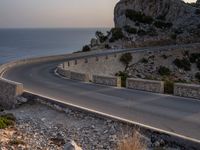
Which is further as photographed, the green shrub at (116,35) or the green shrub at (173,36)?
the green shrub at (173,36)

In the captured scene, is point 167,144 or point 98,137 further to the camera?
point 98,137

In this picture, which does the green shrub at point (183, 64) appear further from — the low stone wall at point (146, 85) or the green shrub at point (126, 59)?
the low stone wall at point (146, 85)

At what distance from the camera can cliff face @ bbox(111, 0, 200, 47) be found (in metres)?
71.3

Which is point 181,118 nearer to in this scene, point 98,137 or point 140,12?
point 98,137

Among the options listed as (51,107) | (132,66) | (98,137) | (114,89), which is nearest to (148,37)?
(132,66)

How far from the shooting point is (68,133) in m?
15.8

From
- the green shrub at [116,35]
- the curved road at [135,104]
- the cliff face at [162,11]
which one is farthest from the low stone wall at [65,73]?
the cliff face at [162,11]

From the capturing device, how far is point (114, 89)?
23.5 metres

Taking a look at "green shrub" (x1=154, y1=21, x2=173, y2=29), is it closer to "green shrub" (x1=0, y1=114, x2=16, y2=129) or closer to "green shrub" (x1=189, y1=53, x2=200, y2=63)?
"green shrub" (x1=189, y1=53, x2=200, y2=63)

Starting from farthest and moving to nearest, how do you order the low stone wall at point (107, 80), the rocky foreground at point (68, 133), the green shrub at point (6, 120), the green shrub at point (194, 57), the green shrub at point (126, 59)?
the green shrub at point (194, 57) < the green shrub at point (126, 59) < the low stone wall at point (107, 80) < the green shrub at point (6, 120) < the rocky foreground at point (68, 133)

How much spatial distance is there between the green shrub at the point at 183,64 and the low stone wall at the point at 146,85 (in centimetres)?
3353

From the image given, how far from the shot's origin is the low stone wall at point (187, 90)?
65.1 feet

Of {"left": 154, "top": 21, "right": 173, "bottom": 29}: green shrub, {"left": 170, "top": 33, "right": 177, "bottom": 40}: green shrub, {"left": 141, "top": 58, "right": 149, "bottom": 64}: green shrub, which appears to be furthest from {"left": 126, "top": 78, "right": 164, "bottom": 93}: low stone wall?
{"left": 154, "top": 21, "right": 173, "bottom": 29}: green shrub

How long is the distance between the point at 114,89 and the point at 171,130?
30.8 feet
